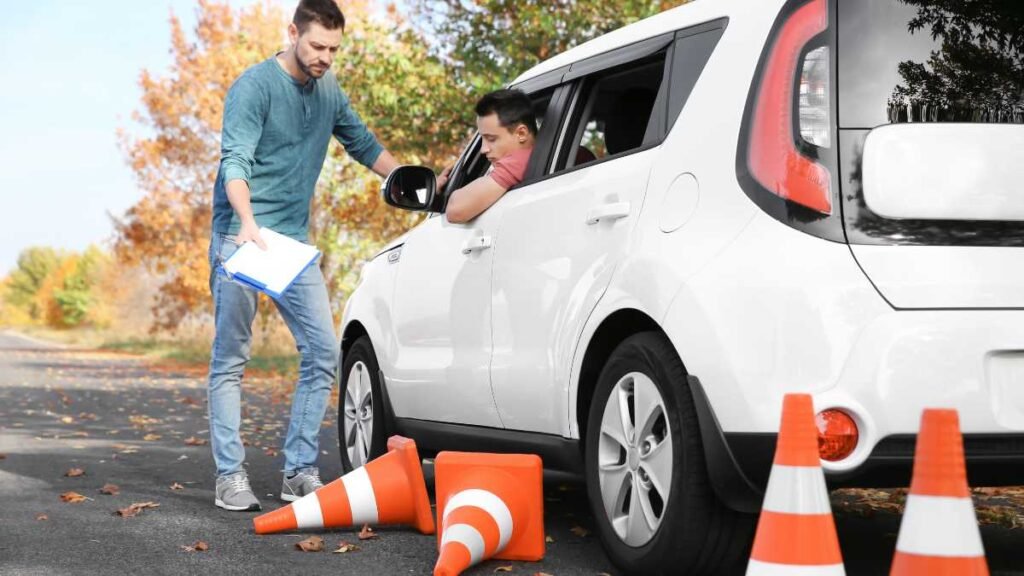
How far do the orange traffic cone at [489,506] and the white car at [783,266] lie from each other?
0.66 feet

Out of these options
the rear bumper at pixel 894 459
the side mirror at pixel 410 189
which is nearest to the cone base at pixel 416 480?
the side mirror at pixel 410 189

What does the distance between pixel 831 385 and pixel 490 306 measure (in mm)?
1918

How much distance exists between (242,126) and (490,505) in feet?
8.06

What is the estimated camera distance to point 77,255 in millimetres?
125250

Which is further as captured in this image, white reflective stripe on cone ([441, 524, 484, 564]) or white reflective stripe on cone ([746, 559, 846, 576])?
white reflective stripe on cone ([441, 524, 484, 564])

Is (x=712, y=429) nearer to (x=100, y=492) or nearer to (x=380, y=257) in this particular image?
(x=380, y=257)

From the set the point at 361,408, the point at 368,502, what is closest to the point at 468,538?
the point at 368,502

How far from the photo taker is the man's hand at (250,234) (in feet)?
19.0

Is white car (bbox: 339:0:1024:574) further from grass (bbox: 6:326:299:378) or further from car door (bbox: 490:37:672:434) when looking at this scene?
grass (bbox: 6:326:299:378)

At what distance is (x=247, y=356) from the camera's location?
20.7 ft

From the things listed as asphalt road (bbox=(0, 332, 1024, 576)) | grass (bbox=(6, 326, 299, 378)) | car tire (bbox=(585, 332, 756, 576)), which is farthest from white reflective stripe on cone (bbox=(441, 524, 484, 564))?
grass (bbox=(6, 326, 299, 378))

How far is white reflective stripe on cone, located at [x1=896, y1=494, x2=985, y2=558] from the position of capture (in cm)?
300

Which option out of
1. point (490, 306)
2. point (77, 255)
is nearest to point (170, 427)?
point (490, 306)

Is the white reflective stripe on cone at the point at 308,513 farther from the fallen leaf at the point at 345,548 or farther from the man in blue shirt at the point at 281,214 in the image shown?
the man in blue shirt at the point at 281,214
